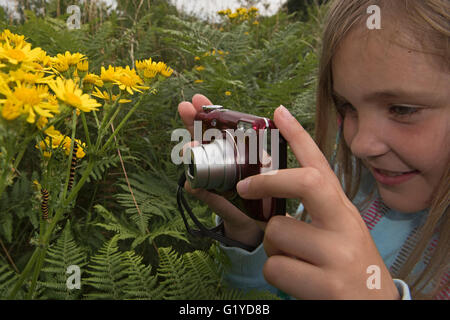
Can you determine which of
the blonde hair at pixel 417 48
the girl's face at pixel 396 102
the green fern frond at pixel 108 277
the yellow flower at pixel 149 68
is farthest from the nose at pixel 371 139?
the green fern frond at pixel 108 277

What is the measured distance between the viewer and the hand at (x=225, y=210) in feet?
2.70

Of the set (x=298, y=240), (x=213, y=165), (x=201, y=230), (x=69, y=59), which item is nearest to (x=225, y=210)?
(x=201, y=230)

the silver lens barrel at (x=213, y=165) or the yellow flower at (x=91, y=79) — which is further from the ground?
the yellow flower at (x=91, y=79)

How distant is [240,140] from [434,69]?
380 millimetres

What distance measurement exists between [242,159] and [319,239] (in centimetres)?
20

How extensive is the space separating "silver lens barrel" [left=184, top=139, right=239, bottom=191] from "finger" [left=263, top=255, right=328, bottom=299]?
0.16 meters

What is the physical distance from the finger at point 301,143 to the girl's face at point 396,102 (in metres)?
0.25

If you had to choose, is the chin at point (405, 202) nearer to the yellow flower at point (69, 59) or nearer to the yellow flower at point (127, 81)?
the yellow flower at point (127, 81)

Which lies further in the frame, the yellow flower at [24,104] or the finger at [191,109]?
the finger at [191,109]

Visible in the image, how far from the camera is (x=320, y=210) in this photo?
0.46 metres

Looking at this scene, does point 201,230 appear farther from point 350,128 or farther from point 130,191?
point 350,128

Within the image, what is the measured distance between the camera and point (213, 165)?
0.62 metres
